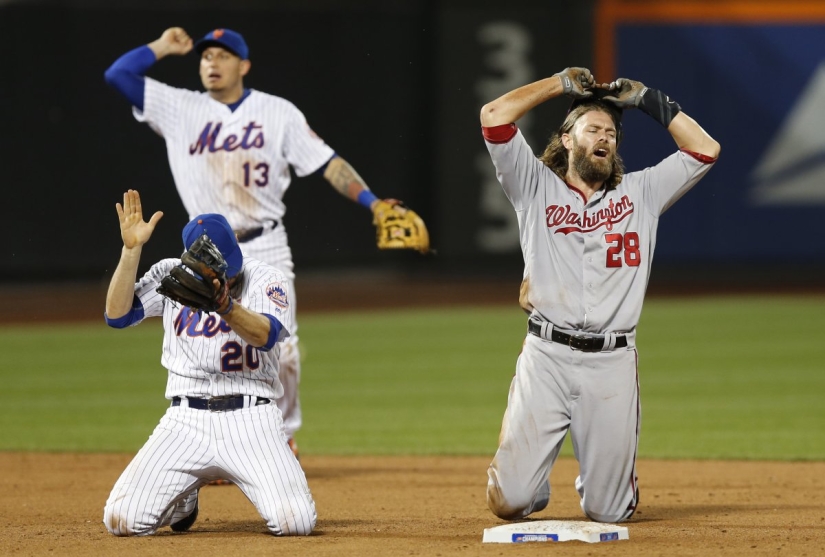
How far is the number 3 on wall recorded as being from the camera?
17.4 ft

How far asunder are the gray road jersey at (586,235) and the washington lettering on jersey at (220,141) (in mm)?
2027

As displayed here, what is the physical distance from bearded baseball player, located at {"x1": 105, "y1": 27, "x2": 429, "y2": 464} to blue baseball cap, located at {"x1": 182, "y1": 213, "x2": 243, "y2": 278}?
160 centimetres

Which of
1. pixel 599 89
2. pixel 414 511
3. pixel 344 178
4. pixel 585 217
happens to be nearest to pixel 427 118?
pixel 344 178

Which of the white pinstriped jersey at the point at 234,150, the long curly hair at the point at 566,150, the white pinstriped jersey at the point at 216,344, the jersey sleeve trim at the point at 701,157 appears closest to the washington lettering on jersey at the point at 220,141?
the white pinstriped jersey at the point at 234,150

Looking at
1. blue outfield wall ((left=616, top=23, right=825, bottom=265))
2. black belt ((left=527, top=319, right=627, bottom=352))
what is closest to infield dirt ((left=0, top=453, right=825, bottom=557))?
black belt ((left=527, top=319, right=627, bottom=352))

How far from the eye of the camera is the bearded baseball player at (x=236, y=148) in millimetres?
6930

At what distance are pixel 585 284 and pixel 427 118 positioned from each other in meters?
13.2

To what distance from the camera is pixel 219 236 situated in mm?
5172

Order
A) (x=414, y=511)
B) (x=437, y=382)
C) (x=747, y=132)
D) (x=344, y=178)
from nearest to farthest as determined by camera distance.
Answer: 1. (x=414, y=511)
2. (x=344, y=178)
3. (x=437, y=382)
4. (x=747, y=132)

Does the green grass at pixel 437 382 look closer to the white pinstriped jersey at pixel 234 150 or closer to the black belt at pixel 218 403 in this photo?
the white pinstriped jersey at pixel 234 150

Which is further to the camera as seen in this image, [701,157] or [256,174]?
[256,174]

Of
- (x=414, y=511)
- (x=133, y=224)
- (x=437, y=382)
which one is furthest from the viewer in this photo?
(x=437, y=382)

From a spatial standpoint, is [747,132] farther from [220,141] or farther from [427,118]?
[220,141]

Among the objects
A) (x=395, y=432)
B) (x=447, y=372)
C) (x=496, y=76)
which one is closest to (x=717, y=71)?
(x=496, y=76)
